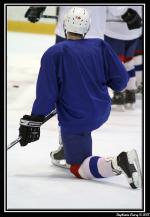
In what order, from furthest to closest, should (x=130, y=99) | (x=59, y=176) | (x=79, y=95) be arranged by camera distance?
(x=130, y=99), (x=59, y=176), (x=79, y=95)

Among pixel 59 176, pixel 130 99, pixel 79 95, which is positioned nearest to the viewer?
pixel 79 95

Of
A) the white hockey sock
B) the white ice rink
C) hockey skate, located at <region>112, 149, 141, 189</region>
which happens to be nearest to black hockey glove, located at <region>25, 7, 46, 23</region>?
the white ice rink

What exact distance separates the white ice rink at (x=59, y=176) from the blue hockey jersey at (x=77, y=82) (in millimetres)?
224

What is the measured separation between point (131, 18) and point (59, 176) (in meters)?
1.47

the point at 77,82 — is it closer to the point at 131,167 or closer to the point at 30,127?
the point at 30,127

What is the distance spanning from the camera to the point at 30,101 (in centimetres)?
406

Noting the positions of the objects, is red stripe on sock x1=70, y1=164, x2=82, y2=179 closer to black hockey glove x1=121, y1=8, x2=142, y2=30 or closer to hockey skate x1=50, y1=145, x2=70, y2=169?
hockey skate x1=50, y1=145, x2=70, y2=169

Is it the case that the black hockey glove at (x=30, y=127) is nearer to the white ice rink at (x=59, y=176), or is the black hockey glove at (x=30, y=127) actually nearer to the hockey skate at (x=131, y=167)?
the white ice rink at (x=59, y=176)

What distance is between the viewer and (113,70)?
2.30 m

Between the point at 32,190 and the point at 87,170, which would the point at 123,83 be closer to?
the point at 87,170

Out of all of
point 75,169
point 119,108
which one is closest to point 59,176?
point 75,169

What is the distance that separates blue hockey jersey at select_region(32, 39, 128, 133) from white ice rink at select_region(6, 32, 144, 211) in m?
0.22

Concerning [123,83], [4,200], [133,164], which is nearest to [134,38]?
[123,83]

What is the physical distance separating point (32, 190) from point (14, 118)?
1416 millimetres
